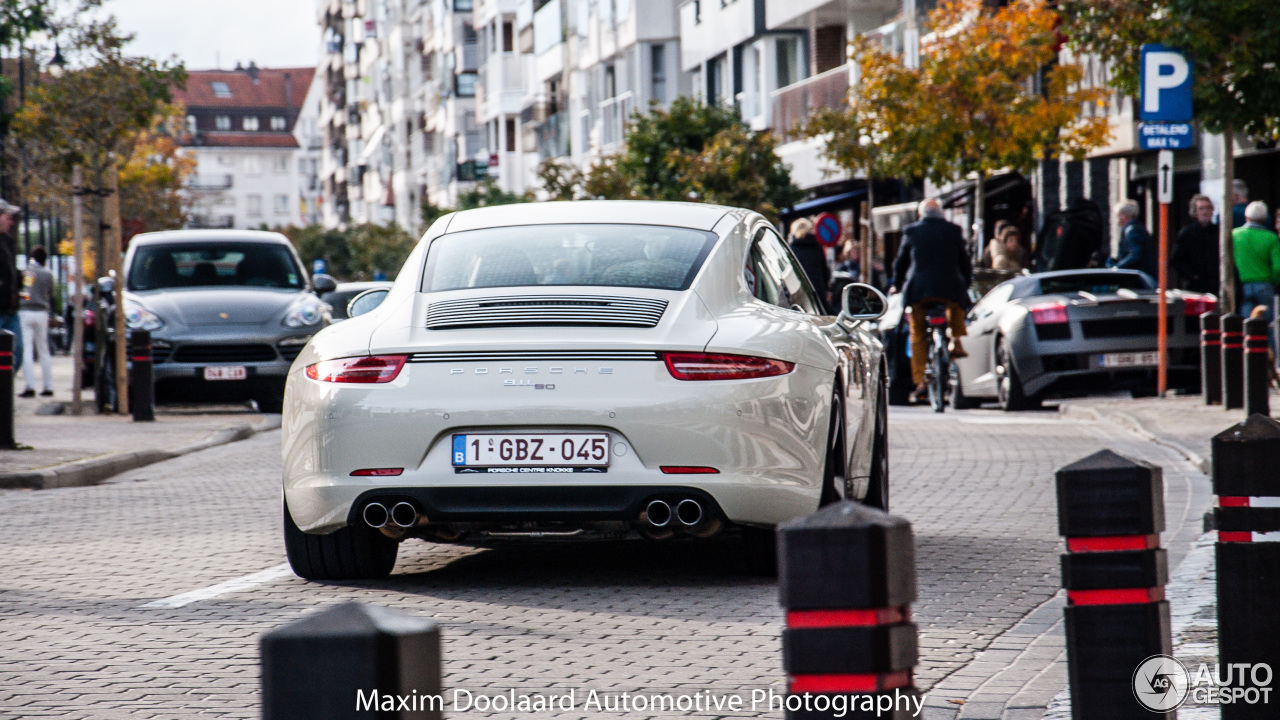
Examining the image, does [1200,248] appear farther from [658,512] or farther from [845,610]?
[845,610]

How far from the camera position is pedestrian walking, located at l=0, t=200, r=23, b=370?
19.3 meters

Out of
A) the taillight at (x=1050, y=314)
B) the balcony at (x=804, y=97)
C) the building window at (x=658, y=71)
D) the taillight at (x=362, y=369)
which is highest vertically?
the building window at (x=658, y=71)

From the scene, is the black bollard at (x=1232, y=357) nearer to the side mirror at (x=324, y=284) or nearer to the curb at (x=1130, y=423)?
the curb at (x=1130, y=423)

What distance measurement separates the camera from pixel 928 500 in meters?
10.6

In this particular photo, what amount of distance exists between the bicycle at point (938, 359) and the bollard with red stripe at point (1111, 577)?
48.8 ft

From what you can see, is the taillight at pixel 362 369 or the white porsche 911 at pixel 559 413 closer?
the white porsche 911 at pixel 559 413

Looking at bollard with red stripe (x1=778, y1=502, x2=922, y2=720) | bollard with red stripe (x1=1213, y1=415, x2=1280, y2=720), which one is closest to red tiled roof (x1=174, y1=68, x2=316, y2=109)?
bollard with red stripe (x1=1213, y1=415, x2=1280, y2=720)

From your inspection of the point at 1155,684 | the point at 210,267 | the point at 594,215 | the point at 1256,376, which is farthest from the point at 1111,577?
the point at 210,267

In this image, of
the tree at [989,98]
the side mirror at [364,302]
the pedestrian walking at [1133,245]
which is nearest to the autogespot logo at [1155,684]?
the side mirror at [364,302]

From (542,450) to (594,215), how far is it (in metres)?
1.45

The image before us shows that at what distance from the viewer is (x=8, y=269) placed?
1958 centimetres

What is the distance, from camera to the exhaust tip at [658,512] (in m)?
6.77

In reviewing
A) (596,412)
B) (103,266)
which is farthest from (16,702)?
(103,266)

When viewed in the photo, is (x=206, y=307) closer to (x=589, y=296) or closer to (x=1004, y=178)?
(x=589, y=296)
